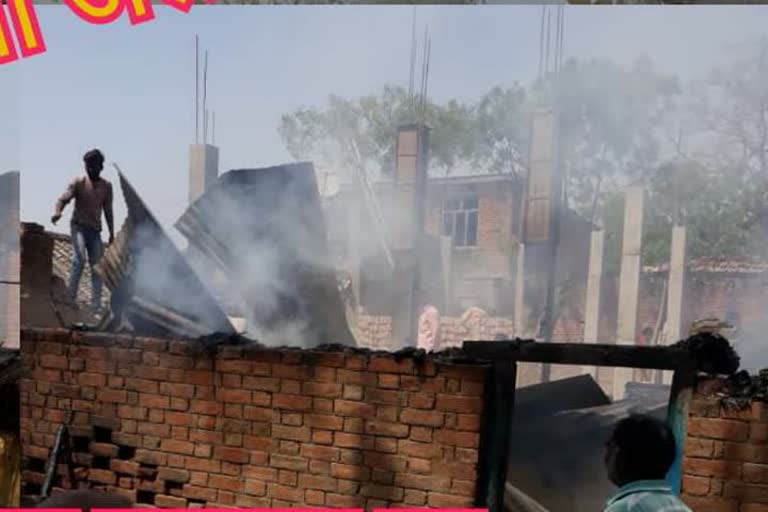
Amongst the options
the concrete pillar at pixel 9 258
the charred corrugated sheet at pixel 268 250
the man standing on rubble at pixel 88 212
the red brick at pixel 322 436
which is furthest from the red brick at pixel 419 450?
the concrete pillar at pixel 9 258

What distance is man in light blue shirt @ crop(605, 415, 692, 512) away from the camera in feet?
5.84

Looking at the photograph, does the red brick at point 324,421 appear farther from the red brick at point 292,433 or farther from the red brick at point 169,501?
the red brick at point 169,501

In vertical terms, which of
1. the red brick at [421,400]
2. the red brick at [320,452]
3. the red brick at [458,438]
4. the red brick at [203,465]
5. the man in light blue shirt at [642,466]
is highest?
the man in light blue shirt at [642,466]

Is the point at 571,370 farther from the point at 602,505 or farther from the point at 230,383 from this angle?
the point at 230,383

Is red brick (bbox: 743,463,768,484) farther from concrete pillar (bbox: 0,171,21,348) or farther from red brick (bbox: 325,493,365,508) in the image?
concrete pillar (bbox: 0,171,21,348)

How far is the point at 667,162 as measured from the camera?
5477 mm

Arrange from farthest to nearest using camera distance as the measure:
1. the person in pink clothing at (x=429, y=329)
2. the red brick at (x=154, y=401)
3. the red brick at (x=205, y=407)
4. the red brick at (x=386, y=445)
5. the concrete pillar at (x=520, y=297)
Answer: the concrete pillar at (x=520, y=297)
the person in pink clothing at (x=429, y=329)
the red brick at (x=154, y=401)
the red brick at (x=205, y=407)
the red brick at (x=386, y=445)

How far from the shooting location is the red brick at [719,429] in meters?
2.69

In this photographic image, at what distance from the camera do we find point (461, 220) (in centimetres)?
845

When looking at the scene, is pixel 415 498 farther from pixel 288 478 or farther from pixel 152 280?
pixel 152 280

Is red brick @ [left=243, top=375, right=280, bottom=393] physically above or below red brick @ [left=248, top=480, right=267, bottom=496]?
above

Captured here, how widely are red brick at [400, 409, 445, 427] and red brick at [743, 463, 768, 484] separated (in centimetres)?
130

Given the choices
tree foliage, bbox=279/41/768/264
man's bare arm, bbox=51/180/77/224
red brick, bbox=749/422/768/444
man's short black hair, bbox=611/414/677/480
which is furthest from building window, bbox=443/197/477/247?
man's short black hair, bbox=611/414/677/480

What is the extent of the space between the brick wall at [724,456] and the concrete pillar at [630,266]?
316cm
